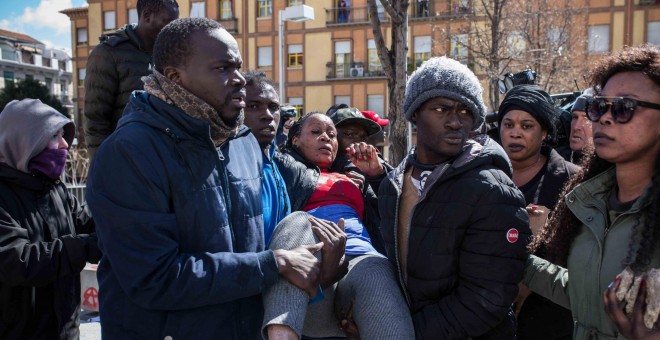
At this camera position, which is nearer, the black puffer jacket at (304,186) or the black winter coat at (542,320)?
the black winter coat at (542,320)

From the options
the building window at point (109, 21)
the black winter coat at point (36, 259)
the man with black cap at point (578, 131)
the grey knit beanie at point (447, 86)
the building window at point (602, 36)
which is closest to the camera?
the grey knit beanie at point (447, 86)

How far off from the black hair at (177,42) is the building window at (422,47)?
32.6 meters

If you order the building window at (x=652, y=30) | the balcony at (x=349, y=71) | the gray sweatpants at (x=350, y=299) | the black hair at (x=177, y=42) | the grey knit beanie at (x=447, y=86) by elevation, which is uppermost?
the building window at (x=652, y=30)

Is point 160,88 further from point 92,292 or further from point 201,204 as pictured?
point 92,292

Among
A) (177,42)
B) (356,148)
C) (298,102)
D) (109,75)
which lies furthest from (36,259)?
(298,102)

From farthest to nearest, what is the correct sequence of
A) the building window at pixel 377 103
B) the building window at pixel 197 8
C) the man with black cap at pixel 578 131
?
the building window at pixel 197 8 → the building window at pixel 377 103 → the man with black cap at pixel 578 131

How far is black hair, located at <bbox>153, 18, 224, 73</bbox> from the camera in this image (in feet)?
7.36

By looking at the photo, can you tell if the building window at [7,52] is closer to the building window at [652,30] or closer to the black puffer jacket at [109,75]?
the building window at [652,30]

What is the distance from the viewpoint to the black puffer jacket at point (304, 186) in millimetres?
3203

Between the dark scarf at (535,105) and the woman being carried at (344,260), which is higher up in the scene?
the dark scarf at (535,105)

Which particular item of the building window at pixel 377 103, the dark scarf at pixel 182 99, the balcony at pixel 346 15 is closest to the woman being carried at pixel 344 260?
the dark scarf at pixel 182 99

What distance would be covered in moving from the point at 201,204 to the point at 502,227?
1.22m

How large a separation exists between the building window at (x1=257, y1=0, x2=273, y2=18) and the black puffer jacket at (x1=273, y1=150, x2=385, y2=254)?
35358 millimetres

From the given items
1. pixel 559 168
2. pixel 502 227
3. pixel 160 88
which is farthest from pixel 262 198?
pixel 559 168
